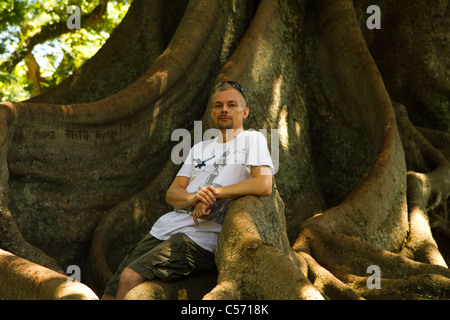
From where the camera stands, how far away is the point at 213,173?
4133 mm

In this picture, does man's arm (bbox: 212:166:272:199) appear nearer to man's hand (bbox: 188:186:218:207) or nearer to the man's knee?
man's hand (bbox: 188:186:218:207)

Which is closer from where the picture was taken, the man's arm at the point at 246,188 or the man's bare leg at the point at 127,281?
the man's bare leg at the point at 127,281

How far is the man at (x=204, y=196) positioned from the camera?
3.67m

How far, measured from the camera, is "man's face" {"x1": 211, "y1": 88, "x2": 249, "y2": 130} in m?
4.15

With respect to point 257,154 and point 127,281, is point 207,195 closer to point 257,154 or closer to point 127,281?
point 257,154

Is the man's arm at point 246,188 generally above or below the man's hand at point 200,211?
above

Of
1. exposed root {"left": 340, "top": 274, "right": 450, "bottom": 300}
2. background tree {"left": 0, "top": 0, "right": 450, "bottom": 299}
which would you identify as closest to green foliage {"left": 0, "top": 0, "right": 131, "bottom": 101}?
background tree {"left": 0, "top": 0, "right": 450, "bottom": 299}

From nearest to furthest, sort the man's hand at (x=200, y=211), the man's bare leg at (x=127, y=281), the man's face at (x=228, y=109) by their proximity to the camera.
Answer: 1. the man's bare leg at (x=127, y=281)
2. the man's hand at (x=200, y=211)
3. the man's face at (x=228, y=109)

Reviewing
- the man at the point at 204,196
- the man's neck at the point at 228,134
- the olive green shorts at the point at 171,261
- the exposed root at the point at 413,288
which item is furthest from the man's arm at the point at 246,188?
the exposed root at the point at 413,288

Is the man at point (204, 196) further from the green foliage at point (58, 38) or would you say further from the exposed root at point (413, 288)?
the green foliage at point (58, 38)

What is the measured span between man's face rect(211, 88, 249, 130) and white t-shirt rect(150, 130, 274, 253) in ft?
0.37

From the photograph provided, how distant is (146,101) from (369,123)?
2443 millimetres

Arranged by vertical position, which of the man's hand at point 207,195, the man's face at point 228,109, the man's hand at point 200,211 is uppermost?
the man's face at point 228,109
